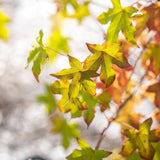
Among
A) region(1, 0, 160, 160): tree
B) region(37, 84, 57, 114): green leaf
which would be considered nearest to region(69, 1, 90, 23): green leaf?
region(1, 0, 160, 160): tree

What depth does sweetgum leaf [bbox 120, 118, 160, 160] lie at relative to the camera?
2.52ft

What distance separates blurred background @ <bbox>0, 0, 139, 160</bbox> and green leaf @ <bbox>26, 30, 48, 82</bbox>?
140 centimetres

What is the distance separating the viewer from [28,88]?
10.4 ft

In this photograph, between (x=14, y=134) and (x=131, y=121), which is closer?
(x=131, y=121)

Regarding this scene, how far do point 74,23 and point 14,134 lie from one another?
5.78 feet

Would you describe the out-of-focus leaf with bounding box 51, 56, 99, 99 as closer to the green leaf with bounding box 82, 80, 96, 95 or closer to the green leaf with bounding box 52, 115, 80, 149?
the green leaf with bounding box 82, 80, 96, 95

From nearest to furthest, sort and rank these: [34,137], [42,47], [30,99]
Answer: [42,47]
[34,137]
[30,99]

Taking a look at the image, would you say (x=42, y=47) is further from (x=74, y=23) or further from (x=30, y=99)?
(x=74, y=23)

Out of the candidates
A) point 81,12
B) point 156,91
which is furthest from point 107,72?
point 81,12

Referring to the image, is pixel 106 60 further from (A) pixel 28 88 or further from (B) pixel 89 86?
(A) pixel 28 88

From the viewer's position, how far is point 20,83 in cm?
324

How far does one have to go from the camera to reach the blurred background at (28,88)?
2.52m

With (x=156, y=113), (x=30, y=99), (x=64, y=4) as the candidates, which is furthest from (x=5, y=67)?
(x=156, y=113)

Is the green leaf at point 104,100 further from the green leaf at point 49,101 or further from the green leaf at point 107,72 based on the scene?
the green leaf at point 49,101
